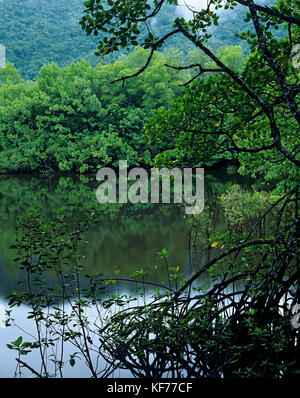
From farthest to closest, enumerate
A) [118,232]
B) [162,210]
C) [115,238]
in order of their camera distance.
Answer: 1. [162,210]
2. [118,232]
3. [115,238]

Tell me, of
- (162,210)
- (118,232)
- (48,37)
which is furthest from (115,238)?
(48,37)

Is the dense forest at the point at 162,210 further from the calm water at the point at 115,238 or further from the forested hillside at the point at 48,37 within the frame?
the forested hillside at the point at 48,37

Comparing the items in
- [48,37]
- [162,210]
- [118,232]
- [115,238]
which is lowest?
[115,238]

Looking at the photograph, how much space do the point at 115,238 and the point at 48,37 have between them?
50194 mm

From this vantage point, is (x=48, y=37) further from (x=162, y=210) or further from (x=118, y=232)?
(x=118, y=232)

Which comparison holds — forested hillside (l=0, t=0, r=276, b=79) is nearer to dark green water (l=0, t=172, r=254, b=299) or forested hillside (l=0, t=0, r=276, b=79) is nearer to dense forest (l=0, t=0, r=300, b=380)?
dense forest (l=0, t=0, r=300, b=380)

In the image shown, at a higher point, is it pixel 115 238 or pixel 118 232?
pixel 118 232

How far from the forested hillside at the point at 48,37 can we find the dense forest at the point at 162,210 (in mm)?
18418

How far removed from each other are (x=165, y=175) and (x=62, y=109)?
27010 millimetres

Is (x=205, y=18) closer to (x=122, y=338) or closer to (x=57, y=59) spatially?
(x=122, y=338)

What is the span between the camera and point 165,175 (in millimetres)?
3490

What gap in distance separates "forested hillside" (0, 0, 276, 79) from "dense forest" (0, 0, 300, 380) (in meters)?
18.4

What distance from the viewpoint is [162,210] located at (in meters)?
15.3
